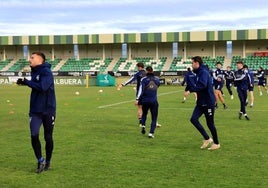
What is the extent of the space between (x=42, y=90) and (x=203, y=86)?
12.1 feet

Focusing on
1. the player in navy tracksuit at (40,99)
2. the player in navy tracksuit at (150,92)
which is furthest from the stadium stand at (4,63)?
the player in navy tracksuit at (40,99)

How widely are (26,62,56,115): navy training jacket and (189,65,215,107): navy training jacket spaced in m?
3.33

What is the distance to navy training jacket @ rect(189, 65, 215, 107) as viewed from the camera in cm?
973

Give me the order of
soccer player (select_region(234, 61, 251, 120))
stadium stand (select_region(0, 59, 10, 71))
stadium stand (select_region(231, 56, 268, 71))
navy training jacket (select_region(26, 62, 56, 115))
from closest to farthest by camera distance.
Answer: navy training jacket (select_region(26, 62, 56, 115)), soccer player (select_region(234, 61, 251, 120)), stadium stand (select_region(231, 56, 268, 71)), stadium stand (select_region(0, 59, 10, 71))

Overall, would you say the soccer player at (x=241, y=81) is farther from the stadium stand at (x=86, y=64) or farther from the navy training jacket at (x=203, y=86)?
the stadium stand at (x=86, y=64)

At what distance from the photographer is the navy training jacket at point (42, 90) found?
24.9 ft

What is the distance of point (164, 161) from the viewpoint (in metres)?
8.77

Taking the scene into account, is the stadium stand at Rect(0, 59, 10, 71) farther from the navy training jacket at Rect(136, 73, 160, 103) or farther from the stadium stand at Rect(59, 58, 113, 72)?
the navy training jacket at Rect(136, 73, 160, 103)

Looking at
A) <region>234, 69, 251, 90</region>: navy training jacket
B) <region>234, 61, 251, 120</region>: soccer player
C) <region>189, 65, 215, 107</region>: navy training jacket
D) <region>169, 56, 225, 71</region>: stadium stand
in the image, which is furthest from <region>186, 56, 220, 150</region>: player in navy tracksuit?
<region>169, 56, 225, 71</region>: stadium stand

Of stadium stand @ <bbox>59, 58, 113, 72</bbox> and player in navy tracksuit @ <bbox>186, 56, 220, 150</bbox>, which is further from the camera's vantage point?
stadium stand @ <bbox>59, 58, 113, 72</bbox>

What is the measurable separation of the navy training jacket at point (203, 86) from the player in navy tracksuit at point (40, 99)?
3334mm

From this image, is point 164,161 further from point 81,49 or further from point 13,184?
point 81,49

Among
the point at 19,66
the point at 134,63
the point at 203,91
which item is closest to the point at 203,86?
the point at 203,91

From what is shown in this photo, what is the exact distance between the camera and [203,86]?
383 inches
